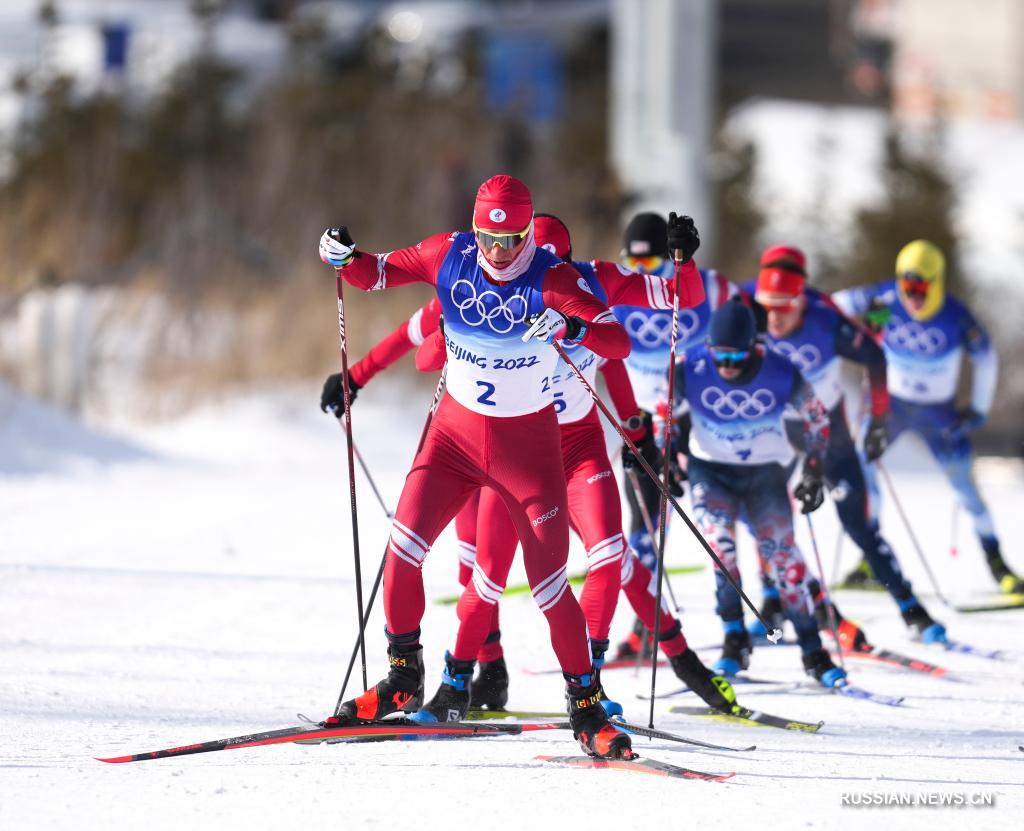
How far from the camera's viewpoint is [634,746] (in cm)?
596

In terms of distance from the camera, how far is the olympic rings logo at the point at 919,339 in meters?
9.90

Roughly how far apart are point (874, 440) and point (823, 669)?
2073mm

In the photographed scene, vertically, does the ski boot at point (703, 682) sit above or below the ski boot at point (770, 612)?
below

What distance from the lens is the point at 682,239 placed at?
6012 millimetres

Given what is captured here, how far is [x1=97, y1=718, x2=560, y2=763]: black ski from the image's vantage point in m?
5.53

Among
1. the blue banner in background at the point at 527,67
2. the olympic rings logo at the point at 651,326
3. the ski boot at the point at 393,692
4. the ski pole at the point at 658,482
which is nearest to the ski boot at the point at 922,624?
the olympic rings logo at the point at 651,326

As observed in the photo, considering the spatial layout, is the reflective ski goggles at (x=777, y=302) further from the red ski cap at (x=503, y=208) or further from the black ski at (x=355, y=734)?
the black ski at (x=355, y=734)

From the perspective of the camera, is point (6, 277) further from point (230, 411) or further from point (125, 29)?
point (125, 29)

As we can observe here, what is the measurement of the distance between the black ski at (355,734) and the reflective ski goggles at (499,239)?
168cm

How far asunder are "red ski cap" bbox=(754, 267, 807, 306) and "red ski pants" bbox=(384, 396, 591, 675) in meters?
2.66

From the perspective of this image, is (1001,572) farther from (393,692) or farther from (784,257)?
(393,692)

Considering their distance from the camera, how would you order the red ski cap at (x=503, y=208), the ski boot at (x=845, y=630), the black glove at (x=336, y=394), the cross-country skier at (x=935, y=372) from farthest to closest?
the cross-country skier at (x=935, y=372)
the ski boot at (x=845, y=630)
the black glove at (x=336, y=394)
the red ski cap at (x=503, y=208)

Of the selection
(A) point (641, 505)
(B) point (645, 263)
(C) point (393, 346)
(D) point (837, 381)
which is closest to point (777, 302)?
(D) point (837, 381)

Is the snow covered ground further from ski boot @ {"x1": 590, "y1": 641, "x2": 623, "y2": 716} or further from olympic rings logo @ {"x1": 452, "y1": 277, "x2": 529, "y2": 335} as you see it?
olympic rings logo @ {"x1": 452, "y1": 277, "x2": 529, "y2": 335}
